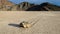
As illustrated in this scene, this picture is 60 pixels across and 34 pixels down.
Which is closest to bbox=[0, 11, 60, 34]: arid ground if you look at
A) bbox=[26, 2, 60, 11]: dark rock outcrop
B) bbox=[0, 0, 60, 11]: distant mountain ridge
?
bbox=[26, 2, 60, 11]: dark rock outcrop

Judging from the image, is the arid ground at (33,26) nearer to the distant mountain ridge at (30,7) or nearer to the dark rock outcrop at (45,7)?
the dark rock outcrop at (45,7)

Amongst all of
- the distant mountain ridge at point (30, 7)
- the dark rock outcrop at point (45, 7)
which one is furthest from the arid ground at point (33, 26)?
the distant mountain ridge at point (30, 7)

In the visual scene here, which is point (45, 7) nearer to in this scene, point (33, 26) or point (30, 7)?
point (30, 7)

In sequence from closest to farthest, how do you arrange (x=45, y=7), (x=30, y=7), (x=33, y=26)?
(x=33, y=26) < (x=45, y=7) < (x=30, y=7)

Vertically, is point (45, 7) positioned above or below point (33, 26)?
below

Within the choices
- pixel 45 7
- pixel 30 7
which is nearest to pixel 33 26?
pixel 45 7

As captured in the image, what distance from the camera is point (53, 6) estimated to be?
71.1ft

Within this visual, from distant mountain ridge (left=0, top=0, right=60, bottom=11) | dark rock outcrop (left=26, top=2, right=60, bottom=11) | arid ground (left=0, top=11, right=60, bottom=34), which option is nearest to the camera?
arid ground (left=0, top=11, right=60, bottom=34)

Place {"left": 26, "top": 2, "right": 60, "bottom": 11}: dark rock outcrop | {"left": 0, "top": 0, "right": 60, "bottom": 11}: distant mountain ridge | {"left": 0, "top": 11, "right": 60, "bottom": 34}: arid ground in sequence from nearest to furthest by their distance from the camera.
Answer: {"left": 0, "top": 11, "right": 60, "bottom": 34}: arid ground
{"left": 26, "top": 2, "right": 60, "bottom": 11}: dark rock outcrop
{"left": 0, "top": 0, "right": 60, "bottom": 11}: distant mountain ridge

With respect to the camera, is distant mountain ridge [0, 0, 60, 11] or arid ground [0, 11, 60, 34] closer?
arid ground [0, 11, 60, 34]

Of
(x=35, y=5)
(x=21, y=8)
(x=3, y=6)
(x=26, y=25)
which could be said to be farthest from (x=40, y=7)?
(x=26, y=25)

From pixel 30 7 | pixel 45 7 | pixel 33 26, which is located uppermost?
pixel 33 26

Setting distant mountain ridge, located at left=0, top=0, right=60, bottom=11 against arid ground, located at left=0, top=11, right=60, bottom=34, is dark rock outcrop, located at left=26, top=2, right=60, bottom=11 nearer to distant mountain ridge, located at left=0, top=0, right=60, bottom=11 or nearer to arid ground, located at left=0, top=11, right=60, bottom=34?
distant mountain ridge, located at left=0, top=0, right=60, bottom=11

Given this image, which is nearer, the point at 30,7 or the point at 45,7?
the point at 45,7
